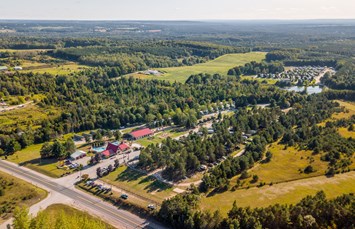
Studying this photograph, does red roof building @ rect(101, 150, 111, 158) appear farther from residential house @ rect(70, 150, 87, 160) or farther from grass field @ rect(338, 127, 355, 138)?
grass field @ rect(338, 127, 355, 138)

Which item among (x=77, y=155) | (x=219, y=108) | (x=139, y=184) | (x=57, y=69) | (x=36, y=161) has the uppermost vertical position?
(x=57, y=69)

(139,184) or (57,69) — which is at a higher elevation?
(57,69)

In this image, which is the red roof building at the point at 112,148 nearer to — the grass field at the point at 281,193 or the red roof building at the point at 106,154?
the red roof building at the point at 106,154

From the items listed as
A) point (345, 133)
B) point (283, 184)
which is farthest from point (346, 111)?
point (283, 184)

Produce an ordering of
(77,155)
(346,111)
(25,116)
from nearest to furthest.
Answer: (77,155) → (25,116) → (346,111)

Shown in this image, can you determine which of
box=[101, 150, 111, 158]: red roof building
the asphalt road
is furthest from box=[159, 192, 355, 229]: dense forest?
box=[101, 150, 111, 158]: red roof building

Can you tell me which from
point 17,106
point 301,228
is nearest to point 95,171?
point 301,228

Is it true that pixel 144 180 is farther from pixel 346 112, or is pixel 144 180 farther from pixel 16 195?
pixel 346 112
